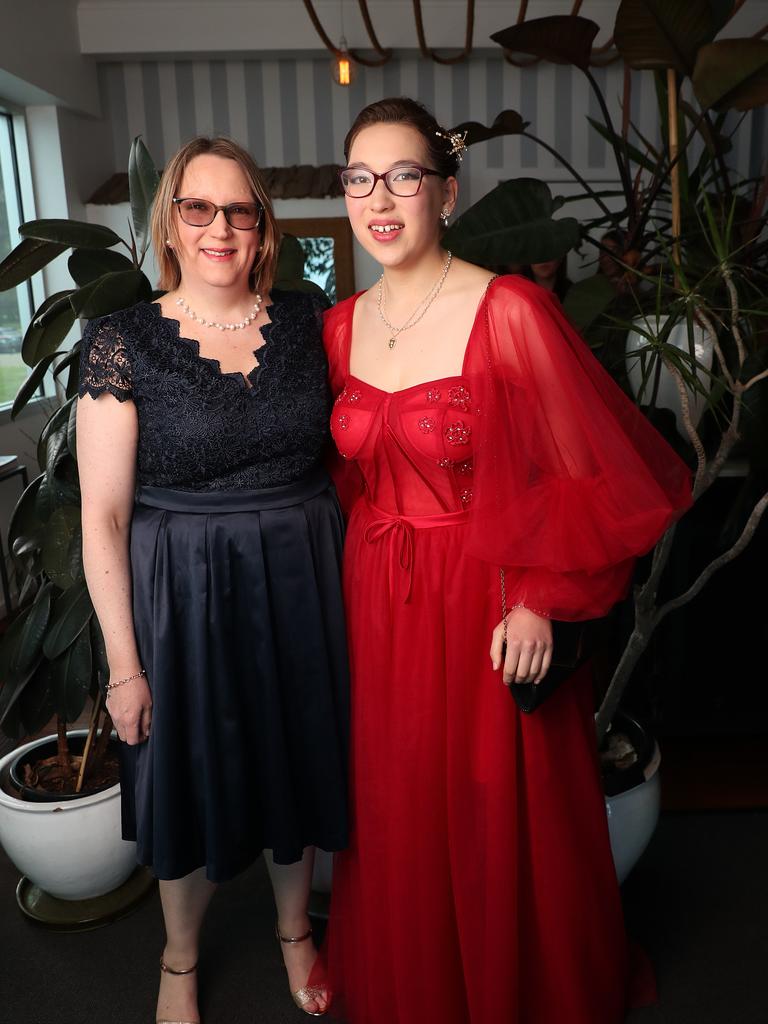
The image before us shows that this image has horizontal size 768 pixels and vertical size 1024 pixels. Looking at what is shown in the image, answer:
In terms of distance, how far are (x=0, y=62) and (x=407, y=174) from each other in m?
3.42

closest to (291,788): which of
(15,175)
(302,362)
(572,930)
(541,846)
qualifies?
(541,846)

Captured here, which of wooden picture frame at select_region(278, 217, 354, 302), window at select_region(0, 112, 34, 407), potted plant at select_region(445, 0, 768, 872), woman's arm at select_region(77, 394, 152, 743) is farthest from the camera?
wooden picture frame at select_region(278, 217, 354, 302)

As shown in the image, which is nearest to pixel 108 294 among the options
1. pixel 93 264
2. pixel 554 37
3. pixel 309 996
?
pixel 93 264

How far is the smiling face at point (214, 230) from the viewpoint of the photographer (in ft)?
5.11

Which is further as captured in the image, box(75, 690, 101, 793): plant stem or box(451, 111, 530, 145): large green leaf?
box(451, 111, 530, 145): large green leaf

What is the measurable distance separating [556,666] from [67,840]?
126 cm

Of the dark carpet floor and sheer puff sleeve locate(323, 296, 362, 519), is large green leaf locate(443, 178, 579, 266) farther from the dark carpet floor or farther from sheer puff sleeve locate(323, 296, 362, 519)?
the dark carpet floor

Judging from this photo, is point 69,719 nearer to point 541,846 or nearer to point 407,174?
point 541,846

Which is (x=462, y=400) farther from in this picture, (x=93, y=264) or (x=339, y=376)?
(x=93, y=264)

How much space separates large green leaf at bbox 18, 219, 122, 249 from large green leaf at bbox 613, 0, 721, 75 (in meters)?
1.22

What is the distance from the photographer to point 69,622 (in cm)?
197

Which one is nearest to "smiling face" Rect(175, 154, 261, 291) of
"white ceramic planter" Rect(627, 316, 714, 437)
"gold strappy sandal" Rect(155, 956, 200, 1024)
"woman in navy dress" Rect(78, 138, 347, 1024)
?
"woman in navy dress" Rect(78, 138, 347, 1024)

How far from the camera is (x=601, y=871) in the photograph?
5.64 feet

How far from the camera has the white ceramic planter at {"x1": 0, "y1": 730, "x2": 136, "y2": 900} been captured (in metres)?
2.07
